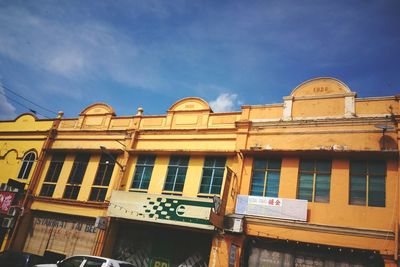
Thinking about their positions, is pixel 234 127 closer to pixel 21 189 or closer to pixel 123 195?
pixel 123 195

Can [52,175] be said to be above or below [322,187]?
below

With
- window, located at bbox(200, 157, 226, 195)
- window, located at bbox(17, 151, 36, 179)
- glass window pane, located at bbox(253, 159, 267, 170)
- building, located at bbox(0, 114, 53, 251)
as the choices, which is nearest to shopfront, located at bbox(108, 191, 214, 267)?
window, located at bbox(200, 157, 226, 195)

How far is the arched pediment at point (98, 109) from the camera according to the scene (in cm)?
2081

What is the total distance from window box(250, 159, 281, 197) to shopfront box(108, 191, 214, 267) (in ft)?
7.28

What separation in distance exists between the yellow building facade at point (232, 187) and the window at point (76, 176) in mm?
79

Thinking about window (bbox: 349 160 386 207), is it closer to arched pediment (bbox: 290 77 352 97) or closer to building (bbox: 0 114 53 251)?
arched pediment (bbox: 290 77 352 97)

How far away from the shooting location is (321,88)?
48.5 ft

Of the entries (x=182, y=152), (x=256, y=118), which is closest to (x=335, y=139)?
(x=256, y=118)

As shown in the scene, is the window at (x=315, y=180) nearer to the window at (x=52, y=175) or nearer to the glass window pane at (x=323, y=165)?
the glass window pane at (x=323, y=165)

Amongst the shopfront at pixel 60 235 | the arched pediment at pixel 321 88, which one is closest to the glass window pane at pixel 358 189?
the arched pediment at pixel 321 88

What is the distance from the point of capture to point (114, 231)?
664 inches

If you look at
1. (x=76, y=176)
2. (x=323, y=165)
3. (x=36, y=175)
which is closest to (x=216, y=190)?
(x=323, y=165)

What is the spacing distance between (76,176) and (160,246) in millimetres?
7242

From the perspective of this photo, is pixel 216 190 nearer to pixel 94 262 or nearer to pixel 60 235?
pixel 94 262
